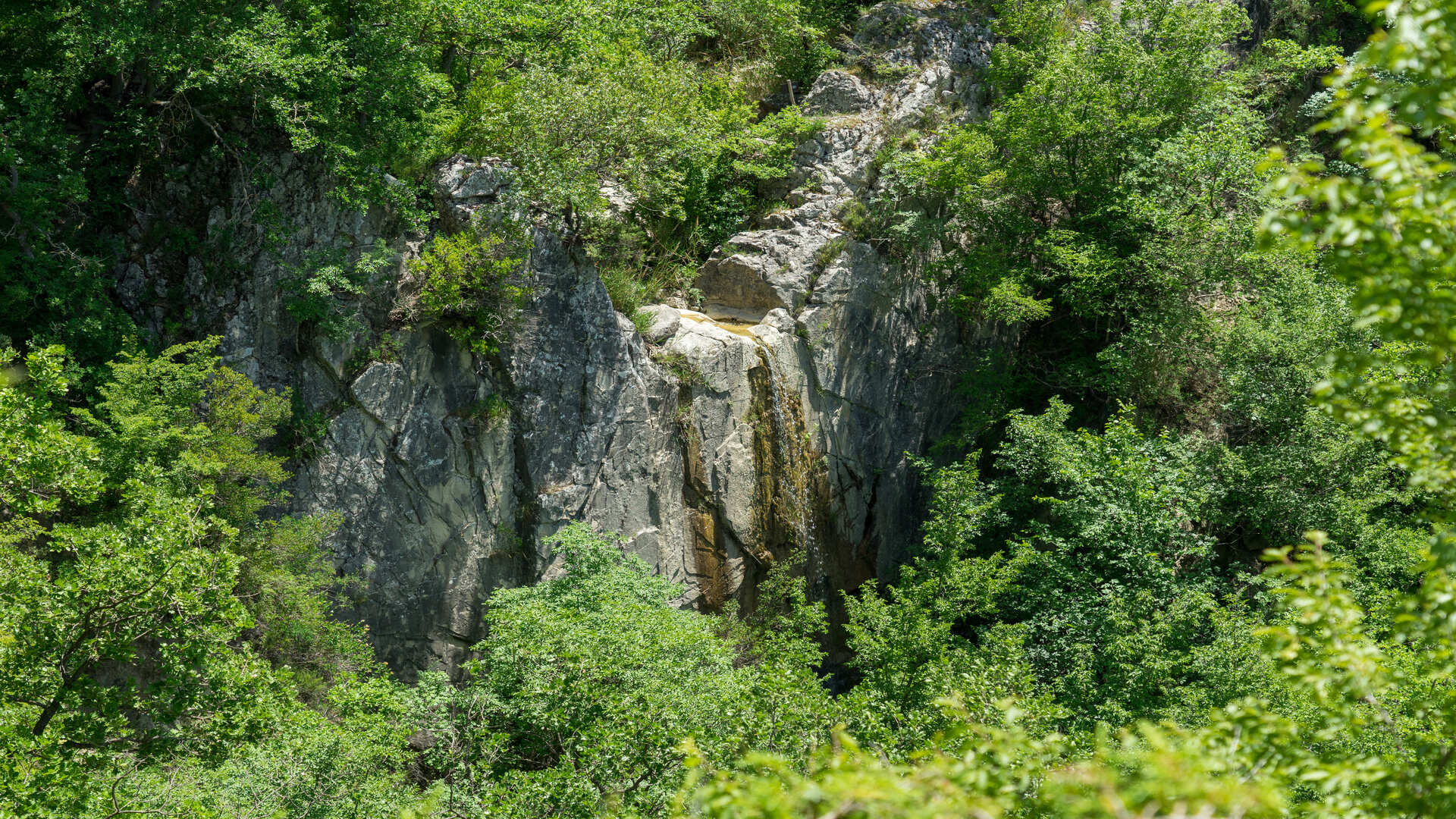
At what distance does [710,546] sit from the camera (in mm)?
14828

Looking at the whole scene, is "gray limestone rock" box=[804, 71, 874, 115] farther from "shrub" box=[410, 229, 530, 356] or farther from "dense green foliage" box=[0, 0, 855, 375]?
"shrub" box=[410, 229, 530, 356]

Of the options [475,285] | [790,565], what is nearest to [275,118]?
[475,285]

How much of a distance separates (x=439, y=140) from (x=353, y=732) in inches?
363

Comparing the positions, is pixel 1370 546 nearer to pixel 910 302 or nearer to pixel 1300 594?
pixel 910 302

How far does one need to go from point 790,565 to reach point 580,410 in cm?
445

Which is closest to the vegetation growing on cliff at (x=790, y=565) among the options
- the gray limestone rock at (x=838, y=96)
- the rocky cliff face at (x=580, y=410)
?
the rocky cliff face at (x=580, y=410)

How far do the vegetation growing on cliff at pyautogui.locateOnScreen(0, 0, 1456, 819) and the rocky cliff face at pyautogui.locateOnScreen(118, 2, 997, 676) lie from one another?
62cm

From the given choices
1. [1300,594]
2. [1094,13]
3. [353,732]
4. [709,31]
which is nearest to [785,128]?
[709,31]

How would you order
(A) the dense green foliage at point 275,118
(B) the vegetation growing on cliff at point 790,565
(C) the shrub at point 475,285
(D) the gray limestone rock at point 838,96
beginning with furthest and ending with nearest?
(D) the gray limestone rock at point 838,96
(C) the shrub at point 475,285
(A) the dense green foliage at point 275,118
(B) the vegetation growing on cliff at point 790,565

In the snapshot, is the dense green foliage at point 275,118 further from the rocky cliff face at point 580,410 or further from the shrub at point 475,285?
the shrub at point 475,285

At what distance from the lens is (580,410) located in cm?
1393

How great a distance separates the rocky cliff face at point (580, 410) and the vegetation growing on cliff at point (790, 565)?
621mm

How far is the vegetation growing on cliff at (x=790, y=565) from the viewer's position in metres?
3.97

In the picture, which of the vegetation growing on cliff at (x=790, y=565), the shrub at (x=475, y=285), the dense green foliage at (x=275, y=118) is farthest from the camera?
the shrub at (x=475, y=285)
